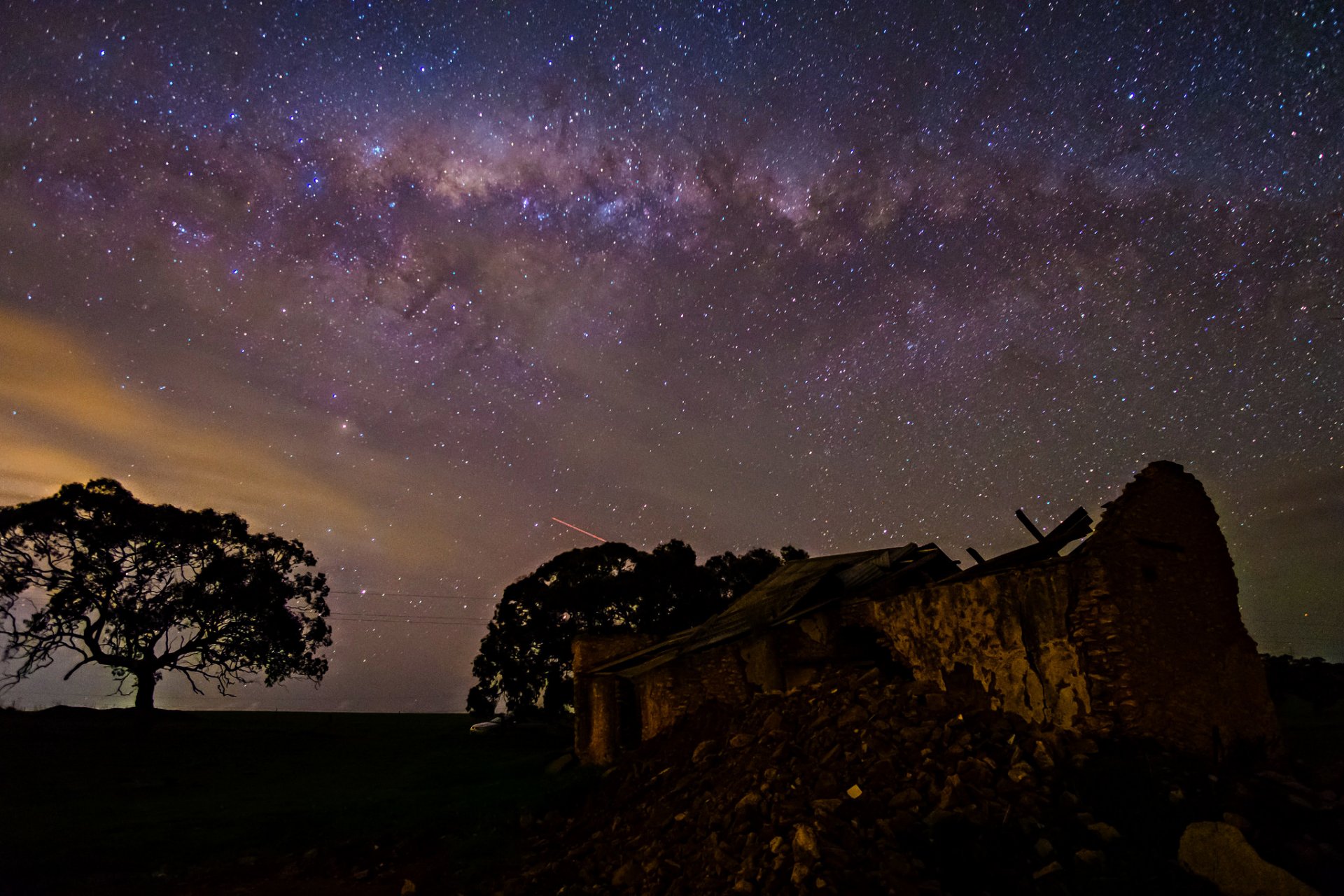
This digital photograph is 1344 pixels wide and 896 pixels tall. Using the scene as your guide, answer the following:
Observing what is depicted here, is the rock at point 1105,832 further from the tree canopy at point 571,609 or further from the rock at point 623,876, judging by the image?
the tree canopy at point 571,609

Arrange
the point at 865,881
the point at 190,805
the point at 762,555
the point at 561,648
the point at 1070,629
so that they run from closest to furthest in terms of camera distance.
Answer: the point at 865,881 < the point at 1070,629 < the point at 190,805 < the point at 561,648 < the point at 762,555

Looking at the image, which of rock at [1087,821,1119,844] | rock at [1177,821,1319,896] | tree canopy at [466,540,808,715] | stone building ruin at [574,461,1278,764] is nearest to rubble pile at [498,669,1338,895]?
rock at [1087,821,1119,844]

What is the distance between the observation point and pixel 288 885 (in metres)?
10.1

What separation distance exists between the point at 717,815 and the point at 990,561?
5107 millimetres

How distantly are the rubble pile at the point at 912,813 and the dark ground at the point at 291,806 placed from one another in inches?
A: 10.6

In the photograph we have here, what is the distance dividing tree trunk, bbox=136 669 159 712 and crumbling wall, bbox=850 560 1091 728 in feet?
96.9

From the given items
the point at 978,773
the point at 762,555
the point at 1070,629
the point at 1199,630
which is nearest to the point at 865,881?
the point at 978,773

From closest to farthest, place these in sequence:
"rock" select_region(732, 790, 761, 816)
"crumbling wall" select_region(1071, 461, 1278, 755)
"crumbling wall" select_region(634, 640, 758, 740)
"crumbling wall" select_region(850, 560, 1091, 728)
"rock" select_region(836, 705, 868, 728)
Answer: "crumbling wall" select_region(1071, 461, 1278, 755) < "crumbling wall" select_region(850, 560, 1091, 728) < "rock" select_region(732, 790, 761, 816) < "rock" select_region(836, 705, 868, 728) < "crumbling wall" select_region(634, 640, 758, 740)

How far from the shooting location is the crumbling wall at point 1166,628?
24.6ft

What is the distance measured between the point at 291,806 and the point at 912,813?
1465 cm

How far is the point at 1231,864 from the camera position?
564cm

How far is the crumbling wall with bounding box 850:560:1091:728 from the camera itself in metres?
7.95

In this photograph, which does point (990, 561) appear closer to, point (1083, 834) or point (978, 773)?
point (978, 773)

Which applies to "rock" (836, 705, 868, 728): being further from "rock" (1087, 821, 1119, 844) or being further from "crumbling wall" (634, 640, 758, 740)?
"crumbling wall" (634, 640, 758, 740)
